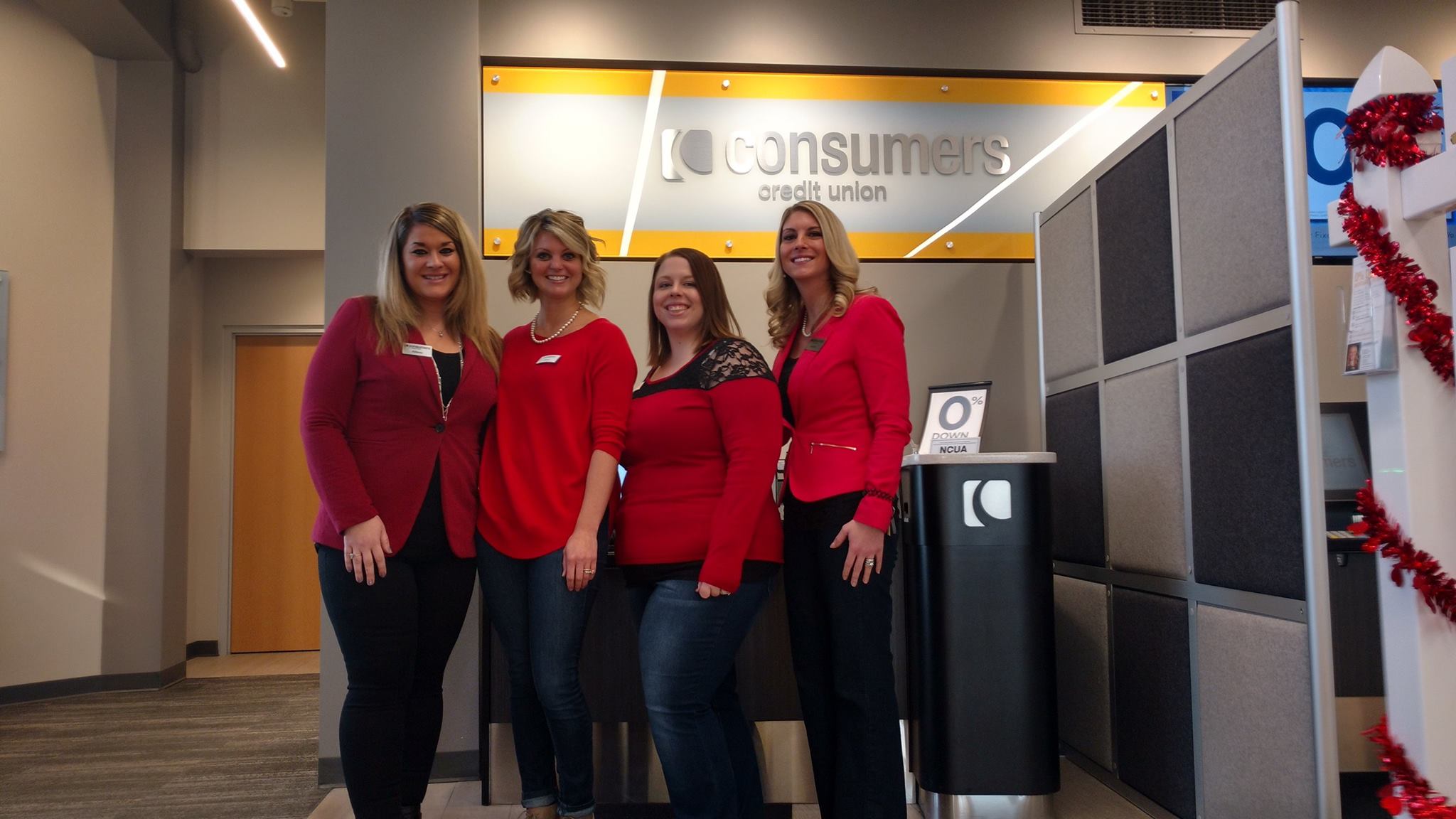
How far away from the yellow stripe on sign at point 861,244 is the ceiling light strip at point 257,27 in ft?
5.24

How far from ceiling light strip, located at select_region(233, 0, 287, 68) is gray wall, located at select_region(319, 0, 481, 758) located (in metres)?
1.00

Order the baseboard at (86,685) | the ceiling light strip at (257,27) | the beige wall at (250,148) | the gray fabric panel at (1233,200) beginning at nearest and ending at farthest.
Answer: the gray fabric panel at (1233,200)
the ceiling light strip at (257,27)
the baseboard at (86,685)
the beige wall at (250,148)

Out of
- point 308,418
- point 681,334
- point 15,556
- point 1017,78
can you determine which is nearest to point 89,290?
point 15,556

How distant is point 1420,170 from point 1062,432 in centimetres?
144

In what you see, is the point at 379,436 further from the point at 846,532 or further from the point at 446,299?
the point at 846,532

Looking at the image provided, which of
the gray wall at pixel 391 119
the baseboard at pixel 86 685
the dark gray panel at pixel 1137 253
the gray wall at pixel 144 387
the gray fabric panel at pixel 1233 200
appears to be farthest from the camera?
the gray wall at pixel 144 387

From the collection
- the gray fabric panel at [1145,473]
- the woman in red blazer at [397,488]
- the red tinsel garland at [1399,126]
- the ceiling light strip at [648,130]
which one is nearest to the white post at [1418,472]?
the red tinsel garland at [1399,126]

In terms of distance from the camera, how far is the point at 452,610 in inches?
77.7

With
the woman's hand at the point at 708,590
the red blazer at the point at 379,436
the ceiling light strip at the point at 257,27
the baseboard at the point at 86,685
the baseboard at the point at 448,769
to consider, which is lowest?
the baseboard at the point at 86,685

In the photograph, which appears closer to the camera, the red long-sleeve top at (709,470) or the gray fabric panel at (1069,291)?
the red long-sleeve top at (709,470)

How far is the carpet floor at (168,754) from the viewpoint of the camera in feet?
9.20

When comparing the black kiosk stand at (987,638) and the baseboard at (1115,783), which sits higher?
the black kiosk stand at (987,638)

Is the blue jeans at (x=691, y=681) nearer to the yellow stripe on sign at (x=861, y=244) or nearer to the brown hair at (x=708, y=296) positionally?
the brown hair at (x=708, y=296)

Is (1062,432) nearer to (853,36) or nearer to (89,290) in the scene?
(853,36)
